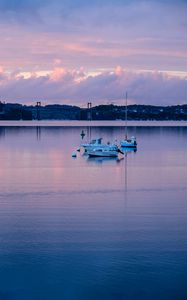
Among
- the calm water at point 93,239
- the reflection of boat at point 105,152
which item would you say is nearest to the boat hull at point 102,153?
the reflection of boat at point 105,152

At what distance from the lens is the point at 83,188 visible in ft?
82.2

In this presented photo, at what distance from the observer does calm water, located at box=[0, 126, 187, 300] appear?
11.2 m

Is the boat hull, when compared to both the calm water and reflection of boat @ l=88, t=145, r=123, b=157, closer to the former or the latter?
reflection of boat @ l=88, t=145, r=123, b=157

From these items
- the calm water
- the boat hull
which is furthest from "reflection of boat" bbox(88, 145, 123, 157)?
the calm water

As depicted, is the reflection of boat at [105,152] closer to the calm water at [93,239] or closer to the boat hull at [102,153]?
the boat hull at [102,153]

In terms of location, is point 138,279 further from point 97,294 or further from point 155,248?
point 155,248

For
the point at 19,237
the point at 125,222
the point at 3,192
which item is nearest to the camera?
the point at 19,237

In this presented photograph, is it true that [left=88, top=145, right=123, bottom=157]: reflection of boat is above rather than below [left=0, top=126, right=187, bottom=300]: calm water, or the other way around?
above

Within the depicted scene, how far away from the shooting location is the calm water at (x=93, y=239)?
442 inches

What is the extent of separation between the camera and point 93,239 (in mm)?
14641

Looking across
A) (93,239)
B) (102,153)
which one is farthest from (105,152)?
(93,239)

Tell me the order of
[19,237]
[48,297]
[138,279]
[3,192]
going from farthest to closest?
[3,192]
[19,237]
[138,279]
[48,297]

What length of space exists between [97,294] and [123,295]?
545mm

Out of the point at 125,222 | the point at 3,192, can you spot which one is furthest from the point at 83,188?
the point at 125,222
